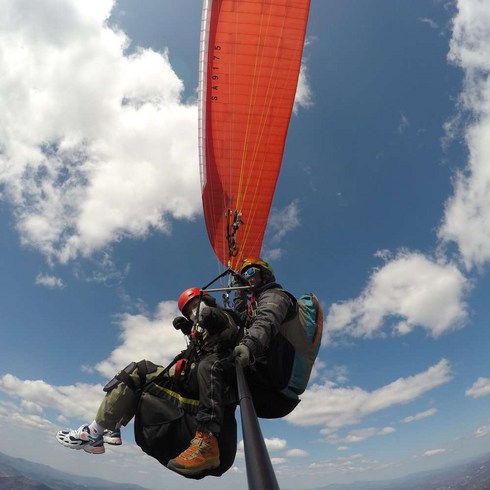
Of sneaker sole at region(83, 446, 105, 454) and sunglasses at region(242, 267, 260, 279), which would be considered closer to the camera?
sneaker sole at region(83, 446, 105, 454)

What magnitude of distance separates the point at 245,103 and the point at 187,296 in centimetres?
762

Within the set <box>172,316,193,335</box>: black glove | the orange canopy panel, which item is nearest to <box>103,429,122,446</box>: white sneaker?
<box>172,316,193,335</box>: black glove

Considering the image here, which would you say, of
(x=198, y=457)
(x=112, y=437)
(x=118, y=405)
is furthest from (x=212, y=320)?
(x=112, y=437)

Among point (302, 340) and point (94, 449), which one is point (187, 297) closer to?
point (302, 340)

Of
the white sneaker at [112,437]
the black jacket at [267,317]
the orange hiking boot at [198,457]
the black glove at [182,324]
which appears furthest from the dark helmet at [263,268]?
the white sneaker at [112,437]

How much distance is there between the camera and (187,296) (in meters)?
4.04

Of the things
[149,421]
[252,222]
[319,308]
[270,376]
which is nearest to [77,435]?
[149,421]

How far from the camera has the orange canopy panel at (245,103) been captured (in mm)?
9219

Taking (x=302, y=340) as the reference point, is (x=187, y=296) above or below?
above

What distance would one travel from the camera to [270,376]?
340 centimetres

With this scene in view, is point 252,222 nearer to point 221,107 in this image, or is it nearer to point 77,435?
Answer: point 221,107

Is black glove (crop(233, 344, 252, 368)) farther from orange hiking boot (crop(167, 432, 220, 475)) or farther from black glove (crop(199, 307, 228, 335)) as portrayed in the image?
orange hiking boot (crop(167, 432, 220, 475))

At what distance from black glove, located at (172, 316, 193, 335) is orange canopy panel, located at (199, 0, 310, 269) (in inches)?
176

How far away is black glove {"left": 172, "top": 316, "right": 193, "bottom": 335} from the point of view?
4000 millimetres
